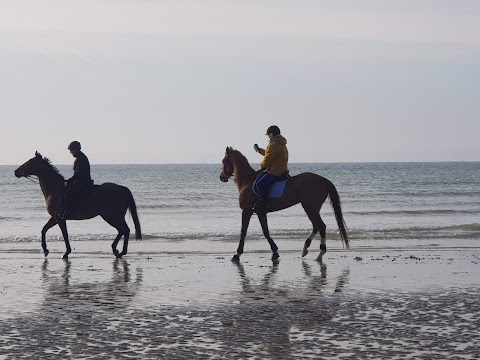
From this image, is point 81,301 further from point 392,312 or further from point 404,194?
point 404,194

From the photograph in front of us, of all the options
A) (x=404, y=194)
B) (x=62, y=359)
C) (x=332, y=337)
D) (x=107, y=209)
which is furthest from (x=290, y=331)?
(x=404, y=194)

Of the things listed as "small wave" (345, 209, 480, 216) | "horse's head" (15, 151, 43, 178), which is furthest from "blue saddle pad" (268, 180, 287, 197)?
"small wave" (345, 209, 480, 216)

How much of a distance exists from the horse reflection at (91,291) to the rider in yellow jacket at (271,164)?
3101 millimetres

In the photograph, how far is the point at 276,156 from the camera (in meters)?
16.9

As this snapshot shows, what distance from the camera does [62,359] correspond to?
7559 millimetres

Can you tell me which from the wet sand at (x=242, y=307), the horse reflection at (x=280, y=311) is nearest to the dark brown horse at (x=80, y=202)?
the wet sand at (x=242, y=307)

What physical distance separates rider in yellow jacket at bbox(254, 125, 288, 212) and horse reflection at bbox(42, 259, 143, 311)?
310cm

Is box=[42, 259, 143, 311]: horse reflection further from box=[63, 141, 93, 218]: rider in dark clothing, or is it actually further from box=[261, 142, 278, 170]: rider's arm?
box=[261, 142, 278, 170]: rider's arm

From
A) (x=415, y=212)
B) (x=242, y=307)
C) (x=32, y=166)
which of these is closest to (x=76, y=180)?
(x=32, y=166)

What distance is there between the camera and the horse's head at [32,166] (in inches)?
711

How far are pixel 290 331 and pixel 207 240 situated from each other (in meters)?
15.3

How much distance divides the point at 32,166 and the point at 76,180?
1.02 m

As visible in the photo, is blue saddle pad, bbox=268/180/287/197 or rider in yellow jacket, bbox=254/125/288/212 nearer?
rider in yellow jacket, bbox=254/125/288/212

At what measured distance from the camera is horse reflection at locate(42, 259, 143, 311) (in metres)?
11.0
